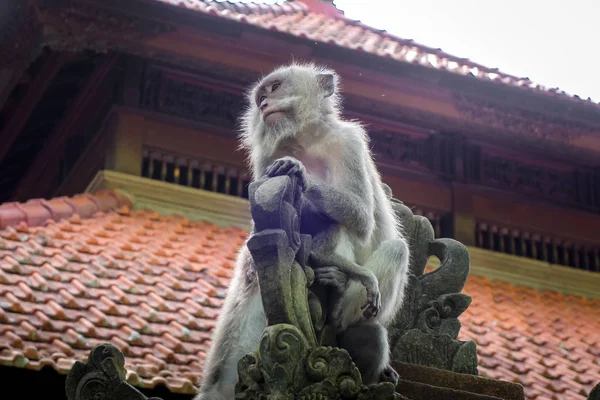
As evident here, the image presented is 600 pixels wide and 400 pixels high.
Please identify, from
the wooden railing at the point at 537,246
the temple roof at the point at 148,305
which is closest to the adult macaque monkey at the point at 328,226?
the temple roof at the point at 148,305

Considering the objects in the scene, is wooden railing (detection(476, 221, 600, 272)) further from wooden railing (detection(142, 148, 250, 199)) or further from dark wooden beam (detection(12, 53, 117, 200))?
dark wooden beam (detection(12, 53, 117, 200))

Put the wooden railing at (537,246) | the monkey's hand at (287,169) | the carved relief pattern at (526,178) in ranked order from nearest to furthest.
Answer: the monkey's hand at (287,169) → the wooden railing at (537,246) → the carved relief pattern at (526,178)

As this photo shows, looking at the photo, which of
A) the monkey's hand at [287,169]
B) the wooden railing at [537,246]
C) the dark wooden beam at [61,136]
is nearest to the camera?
the monkey's hand at [287,169]

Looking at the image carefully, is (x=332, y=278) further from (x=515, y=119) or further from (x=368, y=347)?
(x=515, y=119)

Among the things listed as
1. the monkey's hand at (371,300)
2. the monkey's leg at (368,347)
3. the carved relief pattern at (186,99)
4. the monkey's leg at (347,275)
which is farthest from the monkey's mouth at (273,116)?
the carved relief pattern at (186,99)

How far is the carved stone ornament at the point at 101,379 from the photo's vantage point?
19.6 feet

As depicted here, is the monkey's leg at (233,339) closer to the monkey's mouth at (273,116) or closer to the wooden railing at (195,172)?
the monkey's mouth at (273,116)

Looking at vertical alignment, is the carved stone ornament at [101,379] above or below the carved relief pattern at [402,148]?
above

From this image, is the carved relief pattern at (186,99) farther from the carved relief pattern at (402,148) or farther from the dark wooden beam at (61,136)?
the carved relief pattern at (402,148)

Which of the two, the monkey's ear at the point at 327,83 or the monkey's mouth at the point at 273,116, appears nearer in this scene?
the monkey's mouth at the point at 273,116

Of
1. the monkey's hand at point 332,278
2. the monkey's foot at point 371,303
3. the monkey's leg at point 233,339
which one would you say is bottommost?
the monkey's leg at point 233,339

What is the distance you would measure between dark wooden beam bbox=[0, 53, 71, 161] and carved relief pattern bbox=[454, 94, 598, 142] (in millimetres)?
4869

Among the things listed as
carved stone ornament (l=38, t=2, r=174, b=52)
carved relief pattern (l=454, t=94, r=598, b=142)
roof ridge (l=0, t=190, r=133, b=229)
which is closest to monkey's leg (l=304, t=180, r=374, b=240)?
roof ridge (l=0, t=190, r=133, b=229)

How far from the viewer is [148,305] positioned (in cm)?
1278
